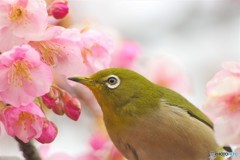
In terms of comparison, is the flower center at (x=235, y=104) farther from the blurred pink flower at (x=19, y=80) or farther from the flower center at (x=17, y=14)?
the flower center at (x=17, y=14)

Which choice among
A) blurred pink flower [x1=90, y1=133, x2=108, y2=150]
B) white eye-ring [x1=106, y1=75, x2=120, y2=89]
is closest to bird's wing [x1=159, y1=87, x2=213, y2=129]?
white eye-ring [x1=106, y1=75, x2=120, y2=89]

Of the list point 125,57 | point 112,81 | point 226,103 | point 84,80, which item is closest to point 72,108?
point 84,80

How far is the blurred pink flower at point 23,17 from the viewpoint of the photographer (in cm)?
159

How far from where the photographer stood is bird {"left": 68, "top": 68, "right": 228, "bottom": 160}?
1.92 m

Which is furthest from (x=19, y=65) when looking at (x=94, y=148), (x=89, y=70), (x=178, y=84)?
(x=178, y=84)

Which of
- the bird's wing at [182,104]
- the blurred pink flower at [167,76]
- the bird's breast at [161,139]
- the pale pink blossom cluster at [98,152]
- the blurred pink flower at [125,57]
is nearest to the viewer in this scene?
the bird's breast at [161,139]

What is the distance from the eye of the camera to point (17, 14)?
163 cm

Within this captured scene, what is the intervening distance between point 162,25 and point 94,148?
3.39 metres

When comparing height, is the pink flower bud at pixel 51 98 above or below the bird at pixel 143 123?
above

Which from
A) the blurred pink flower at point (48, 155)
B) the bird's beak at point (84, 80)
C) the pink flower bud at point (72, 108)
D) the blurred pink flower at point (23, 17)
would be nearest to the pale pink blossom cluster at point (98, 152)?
the blurred pink flower at point (48, 155)

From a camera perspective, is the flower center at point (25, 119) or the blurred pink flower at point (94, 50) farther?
the blurred pink flower at point (94, 50)

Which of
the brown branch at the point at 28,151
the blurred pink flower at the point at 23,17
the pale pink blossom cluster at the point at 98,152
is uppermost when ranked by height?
the blurred pink flower at the point at 23,17

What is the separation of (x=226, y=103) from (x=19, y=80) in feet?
1.82

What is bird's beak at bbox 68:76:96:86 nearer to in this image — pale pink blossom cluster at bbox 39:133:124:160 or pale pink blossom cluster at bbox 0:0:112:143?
pale pink blossom cluster at bbox 0:0:112:143
